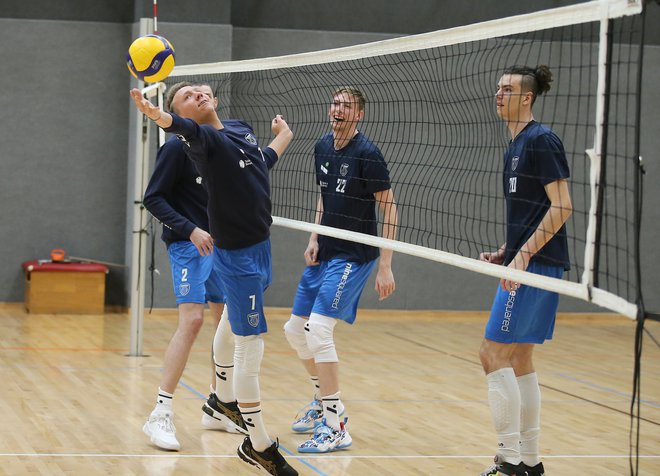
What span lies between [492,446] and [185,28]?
6557 millimetres

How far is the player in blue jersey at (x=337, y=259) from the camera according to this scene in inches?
209

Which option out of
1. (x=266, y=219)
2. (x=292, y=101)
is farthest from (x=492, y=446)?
(x=292, y=101)

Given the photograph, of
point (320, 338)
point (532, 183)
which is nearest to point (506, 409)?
point (532, 183)

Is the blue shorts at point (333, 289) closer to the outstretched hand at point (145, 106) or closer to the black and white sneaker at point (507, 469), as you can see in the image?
the black and white sneaker at point (507, 469)

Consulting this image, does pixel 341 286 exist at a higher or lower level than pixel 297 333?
higher

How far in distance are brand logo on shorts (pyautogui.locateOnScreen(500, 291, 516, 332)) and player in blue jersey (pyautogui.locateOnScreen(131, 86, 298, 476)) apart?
1.05m

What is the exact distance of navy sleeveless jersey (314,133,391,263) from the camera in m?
5.43

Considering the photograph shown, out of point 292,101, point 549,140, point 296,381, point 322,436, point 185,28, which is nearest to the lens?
point 549,140

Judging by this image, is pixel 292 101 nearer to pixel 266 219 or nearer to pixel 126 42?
pixel 126 42

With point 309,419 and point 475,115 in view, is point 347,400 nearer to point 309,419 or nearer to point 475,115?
point 309,419

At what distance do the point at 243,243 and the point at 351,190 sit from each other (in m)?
1.20

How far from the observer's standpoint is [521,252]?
166 inches

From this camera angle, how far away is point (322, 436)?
17.1 ft

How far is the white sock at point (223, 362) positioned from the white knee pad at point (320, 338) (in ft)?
1.48
